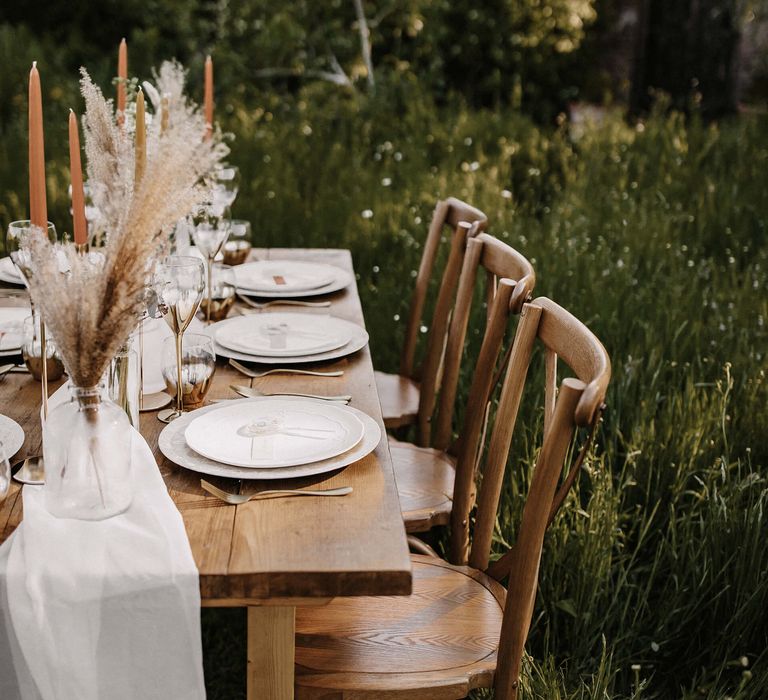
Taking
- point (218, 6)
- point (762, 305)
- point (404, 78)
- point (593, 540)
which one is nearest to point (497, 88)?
point (404, 78)

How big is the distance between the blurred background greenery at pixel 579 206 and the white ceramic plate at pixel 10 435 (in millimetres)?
1071

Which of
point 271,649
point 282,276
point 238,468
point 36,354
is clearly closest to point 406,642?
point 271,649

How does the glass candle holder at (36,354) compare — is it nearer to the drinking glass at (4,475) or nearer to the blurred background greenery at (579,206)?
the drinking glass at (4,475)

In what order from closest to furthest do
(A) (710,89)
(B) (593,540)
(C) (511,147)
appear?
(B) (593,540)
(C) (511,147)
(A) (710,89)

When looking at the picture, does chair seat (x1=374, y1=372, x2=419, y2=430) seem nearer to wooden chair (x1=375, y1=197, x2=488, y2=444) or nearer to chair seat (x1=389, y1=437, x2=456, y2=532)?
wooden chair (x1=375, y1=197, x2=488, y2=444)

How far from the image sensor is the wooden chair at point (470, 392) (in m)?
1.99

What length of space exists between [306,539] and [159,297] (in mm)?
588

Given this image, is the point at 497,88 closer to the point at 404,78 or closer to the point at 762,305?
the point at 404,78

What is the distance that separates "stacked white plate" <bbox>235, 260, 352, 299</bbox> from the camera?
8.03 ft

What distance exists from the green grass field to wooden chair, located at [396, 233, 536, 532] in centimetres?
24

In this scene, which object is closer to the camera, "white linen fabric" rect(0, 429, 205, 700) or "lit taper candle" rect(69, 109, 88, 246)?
"white linen fabric" rect(0, 429, 205, 700)

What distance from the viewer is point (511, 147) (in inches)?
216

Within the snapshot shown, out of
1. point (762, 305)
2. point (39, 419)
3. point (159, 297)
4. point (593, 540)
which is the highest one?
point (159, 297)

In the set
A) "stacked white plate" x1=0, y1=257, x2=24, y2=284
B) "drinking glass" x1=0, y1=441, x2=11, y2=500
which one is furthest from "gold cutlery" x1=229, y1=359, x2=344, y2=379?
"stacked white plate" x1=0, y1=257, x2=24, y2=284
